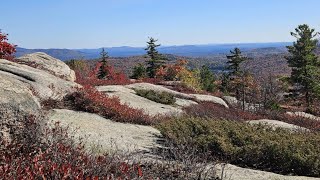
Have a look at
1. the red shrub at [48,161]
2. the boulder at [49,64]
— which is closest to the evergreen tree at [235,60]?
the boulder at [49,64]

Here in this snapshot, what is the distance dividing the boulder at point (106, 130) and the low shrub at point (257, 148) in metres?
0.84

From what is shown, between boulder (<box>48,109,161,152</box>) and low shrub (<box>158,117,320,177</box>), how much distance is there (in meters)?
0.84

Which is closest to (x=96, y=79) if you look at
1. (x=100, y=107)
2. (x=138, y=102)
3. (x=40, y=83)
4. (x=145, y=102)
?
(x=145, y=102)

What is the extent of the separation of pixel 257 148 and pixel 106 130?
460 centimetres

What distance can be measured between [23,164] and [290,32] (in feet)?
146

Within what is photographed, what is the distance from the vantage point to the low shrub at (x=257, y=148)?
862 cm

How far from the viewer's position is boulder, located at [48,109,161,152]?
1034 centimetres

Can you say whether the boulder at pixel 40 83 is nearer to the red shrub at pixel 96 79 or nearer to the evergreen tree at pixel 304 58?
the red shrub at pixel 96 79

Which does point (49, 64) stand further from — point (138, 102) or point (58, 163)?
point (58, 163)

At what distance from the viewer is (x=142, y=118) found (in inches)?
550

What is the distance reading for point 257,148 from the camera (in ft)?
30.1

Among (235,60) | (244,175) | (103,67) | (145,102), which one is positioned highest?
(244,175)

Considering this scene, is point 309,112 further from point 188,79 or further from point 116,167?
point 116,167

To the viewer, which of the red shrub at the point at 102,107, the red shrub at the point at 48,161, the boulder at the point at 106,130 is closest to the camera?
the red shrub at the point at 48,161
